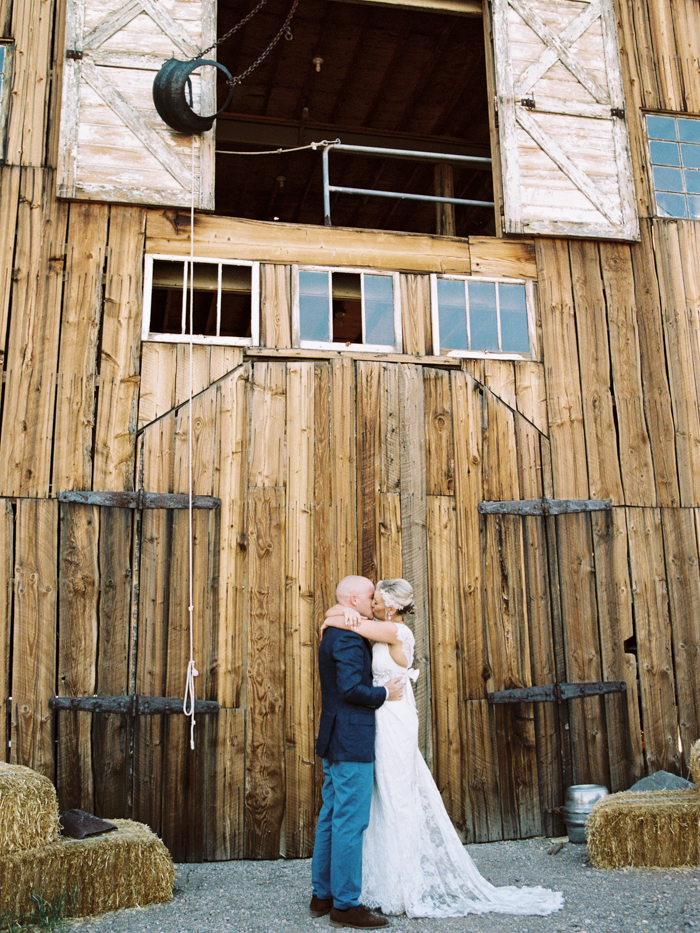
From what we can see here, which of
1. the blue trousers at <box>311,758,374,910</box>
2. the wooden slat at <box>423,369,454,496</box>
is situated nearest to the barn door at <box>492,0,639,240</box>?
the wooden slat at <box>423,369,454,496</box>

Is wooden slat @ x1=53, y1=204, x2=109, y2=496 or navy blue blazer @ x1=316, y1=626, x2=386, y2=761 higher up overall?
wooden slat @ x1=53, y1=204, x2=109, y2=496

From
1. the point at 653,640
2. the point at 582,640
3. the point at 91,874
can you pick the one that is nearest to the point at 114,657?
the point at 91,874

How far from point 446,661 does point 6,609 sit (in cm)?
308

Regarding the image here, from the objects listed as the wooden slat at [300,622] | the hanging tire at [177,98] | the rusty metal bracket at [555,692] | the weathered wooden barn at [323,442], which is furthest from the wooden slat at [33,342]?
the rusty metal bracket at [555,692]

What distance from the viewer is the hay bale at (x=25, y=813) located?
13.9 feet

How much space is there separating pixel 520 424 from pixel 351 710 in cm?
308

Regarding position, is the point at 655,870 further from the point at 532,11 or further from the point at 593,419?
the point at 532,11

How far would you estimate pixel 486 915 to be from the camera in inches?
166

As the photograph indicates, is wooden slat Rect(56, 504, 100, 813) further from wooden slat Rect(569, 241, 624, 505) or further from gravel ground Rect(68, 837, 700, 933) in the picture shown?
wooden slat Rect(569, 241, 624, 505)

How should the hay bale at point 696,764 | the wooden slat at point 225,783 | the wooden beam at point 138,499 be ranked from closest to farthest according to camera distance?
1. the hay bale at point 696,764
2. the wooden slat at point 225,783
3. the wooden beam at point 138,499

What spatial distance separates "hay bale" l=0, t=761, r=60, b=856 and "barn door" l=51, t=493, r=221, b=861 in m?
0.96

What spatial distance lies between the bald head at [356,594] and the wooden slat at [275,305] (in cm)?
243

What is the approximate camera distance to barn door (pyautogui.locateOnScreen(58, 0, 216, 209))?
6.27 m

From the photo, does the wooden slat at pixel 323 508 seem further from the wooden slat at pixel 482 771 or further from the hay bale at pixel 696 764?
the hay bale at pixel 696 764
